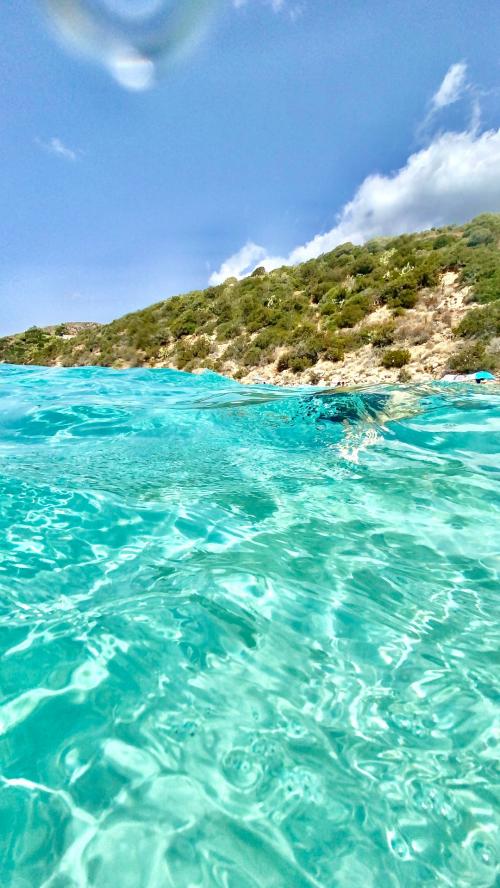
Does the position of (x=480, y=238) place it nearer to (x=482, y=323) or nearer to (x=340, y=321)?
(x=340, y=321)

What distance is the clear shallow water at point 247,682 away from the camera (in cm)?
158

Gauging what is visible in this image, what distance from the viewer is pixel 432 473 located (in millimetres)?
5613

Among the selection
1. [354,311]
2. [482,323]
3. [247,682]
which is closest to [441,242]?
[354,311]

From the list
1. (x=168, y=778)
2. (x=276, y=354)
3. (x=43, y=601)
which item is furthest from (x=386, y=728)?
(x=276, y=354)

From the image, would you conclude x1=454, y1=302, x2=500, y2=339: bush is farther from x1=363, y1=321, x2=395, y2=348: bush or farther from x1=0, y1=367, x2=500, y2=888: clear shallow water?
x1=0, y1=367, x2=500, y2=888: clear shallow water

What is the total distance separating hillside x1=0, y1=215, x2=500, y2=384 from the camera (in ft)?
55.9

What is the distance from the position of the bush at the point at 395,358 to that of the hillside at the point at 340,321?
0.04 meters

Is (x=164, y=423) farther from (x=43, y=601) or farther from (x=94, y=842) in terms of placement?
(x=94, y=842)

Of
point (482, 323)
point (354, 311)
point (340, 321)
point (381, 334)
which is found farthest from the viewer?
point (354, 311)

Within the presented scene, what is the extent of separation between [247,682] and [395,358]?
16.3 metres

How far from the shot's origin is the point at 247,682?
2.27m

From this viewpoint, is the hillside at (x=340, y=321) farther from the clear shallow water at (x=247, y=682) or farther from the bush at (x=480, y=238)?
the clear shallow water at (x=247, y=682)

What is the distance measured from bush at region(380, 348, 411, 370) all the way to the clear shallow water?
12.4 metres

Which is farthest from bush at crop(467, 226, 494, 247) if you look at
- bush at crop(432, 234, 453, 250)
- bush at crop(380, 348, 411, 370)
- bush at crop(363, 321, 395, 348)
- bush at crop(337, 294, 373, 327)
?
bush at crop(380, 348, 411, 370)
